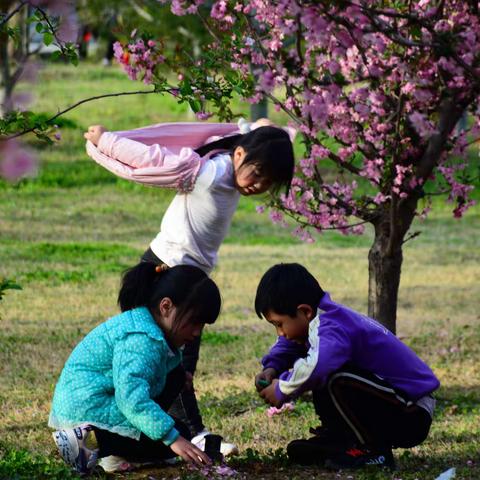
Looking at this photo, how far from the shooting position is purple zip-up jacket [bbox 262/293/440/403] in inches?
173

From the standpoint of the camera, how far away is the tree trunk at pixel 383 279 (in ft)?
21.6

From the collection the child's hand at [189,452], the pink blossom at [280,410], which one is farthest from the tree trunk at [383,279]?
the child's hand at [189,452]

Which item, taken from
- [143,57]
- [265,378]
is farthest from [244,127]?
[143,57]

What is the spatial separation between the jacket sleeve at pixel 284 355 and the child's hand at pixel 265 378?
0.02 metres

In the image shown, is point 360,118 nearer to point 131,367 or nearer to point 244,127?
point 244,127

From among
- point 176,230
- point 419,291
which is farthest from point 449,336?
point 176,230

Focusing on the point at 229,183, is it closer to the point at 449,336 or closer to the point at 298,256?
the point at 449,336

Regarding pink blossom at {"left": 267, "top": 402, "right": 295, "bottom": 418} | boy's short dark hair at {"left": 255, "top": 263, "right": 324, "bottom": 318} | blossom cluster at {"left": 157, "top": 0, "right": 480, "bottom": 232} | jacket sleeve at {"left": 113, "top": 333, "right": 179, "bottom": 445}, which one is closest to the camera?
jacket sleeve at {"left": 113, "top": 333, "right": 179, "bottom": 445}

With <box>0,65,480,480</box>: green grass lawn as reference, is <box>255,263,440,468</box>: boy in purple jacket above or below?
above

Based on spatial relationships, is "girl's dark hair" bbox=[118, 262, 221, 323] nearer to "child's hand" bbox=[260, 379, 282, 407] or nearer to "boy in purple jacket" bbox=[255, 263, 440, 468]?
"boy in purple jacket" bbox=[255, 263, 440, 468]

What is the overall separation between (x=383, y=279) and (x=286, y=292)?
7.36 feet

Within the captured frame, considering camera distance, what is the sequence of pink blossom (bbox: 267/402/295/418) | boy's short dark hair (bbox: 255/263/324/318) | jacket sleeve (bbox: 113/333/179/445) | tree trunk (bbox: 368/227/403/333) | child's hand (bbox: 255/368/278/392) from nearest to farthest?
jacket sleeve (bbox: 113/333/179/445) < boy's short dark hair (bbox: 255/263/324/318) < child's hand (bbox: 255/368/278/392) < pink blossom (bbox: 267/402/295/418) < tree trunk (bbox: 368/227/403/333)

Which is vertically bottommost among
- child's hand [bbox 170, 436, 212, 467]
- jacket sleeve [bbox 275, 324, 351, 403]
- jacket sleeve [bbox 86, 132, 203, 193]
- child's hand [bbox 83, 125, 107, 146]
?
child's hand [bbox 170, 436, 212, 467]

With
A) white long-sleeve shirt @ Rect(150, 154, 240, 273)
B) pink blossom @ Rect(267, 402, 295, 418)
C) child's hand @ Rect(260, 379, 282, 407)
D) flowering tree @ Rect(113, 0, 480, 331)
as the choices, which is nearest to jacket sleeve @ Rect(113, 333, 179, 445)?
child's hand @ Rect(260, 379, 282, 407)
